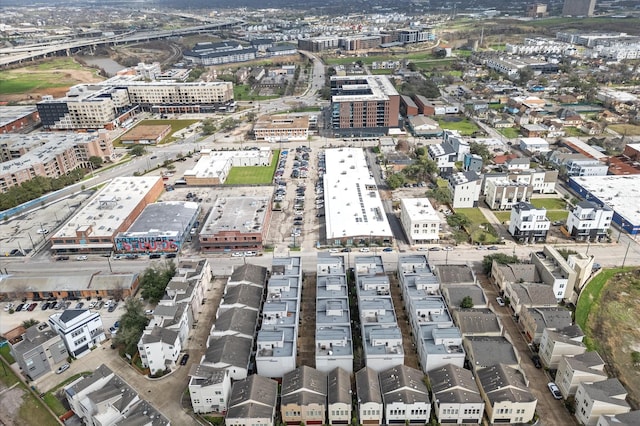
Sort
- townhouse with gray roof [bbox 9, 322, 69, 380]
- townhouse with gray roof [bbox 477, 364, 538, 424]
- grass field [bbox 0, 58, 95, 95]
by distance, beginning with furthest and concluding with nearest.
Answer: grass field [bbox 0, 58, 95, 95] → townhouse with gray roof [bbox 9, 322, 69, 380] → townhouse with gray roof [bbox 477, 364, 538, 424]

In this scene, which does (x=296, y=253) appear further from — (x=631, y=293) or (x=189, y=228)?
(x=631, y=293)

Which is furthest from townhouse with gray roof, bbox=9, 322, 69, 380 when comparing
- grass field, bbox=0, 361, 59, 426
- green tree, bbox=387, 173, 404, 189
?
green tree, bbox=387, 173, 404, 189

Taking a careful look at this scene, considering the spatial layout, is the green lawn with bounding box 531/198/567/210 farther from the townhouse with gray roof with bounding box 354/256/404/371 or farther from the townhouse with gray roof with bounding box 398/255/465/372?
the townhouse with gray roof with bounding box 354/256/404/371

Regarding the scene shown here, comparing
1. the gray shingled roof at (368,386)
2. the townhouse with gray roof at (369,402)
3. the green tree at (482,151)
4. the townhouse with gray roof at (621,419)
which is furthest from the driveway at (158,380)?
the green tree at (482,151)

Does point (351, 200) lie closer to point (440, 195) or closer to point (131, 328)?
point (440, 195)

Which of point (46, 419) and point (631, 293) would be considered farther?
point (631, 293)

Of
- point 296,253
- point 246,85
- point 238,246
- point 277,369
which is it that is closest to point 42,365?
point 277,369
